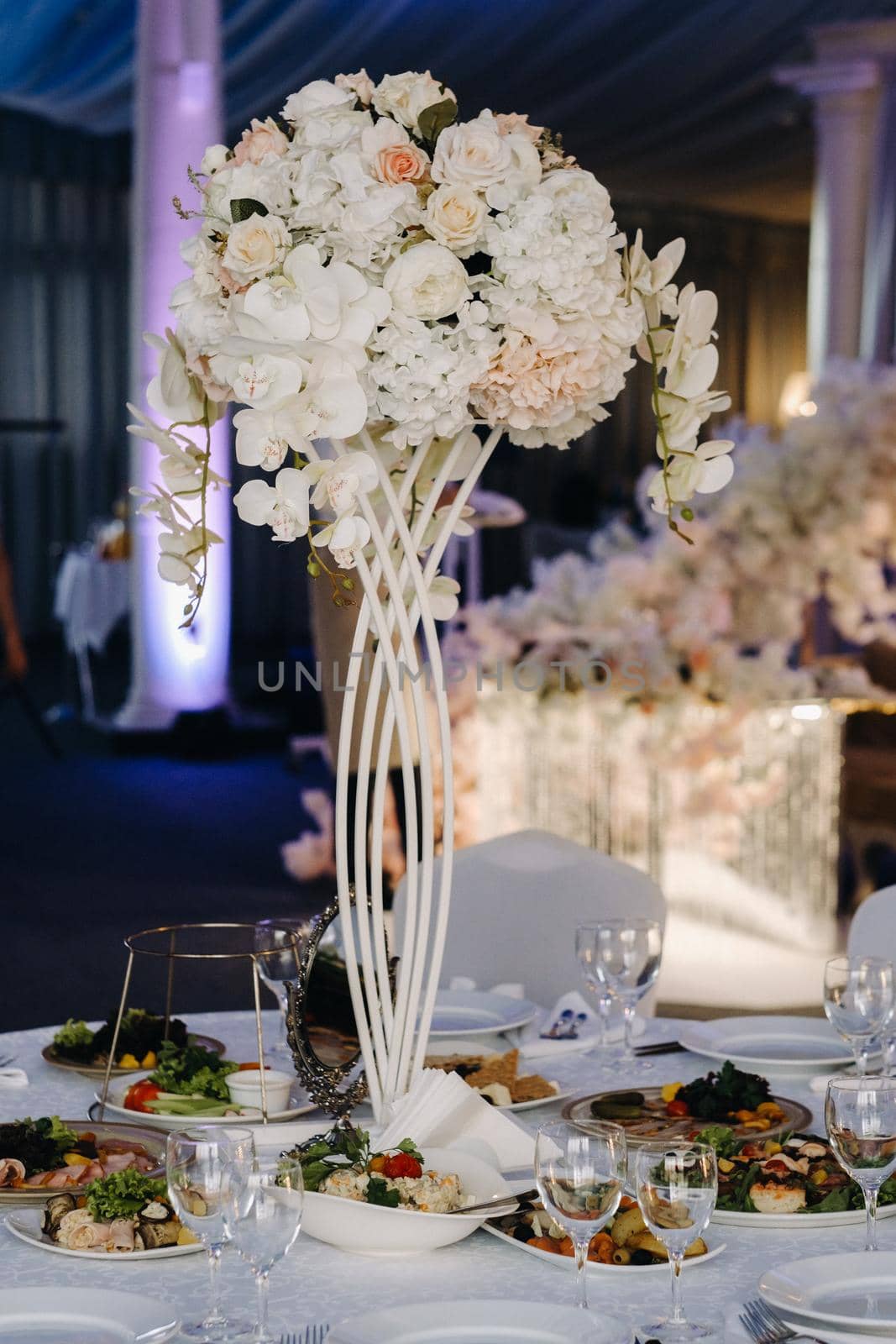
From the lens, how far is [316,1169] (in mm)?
1442

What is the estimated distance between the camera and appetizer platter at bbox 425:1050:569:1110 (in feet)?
6.01

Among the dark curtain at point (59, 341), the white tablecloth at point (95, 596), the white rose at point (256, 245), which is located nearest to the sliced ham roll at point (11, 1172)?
the white rose at point (256, 245)

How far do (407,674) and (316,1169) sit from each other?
451 millimetres

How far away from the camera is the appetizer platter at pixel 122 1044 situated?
2.00 meters

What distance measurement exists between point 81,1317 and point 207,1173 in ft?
0.62

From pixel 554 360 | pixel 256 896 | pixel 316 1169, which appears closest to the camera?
pixel 316 1169

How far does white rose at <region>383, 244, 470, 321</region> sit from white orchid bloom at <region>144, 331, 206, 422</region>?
0.72 feet

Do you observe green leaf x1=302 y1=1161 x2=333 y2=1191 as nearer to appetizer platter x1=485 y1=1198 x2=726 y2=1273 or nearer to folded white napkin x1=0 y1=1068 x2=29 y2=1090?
appetizer platter x1=485 y1=1198 x2=726 y2=1273

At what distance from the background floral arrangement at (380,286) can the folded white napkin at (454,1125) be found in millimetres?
476

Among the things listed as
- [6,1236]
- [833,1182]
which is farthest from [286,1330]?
[833,1182]

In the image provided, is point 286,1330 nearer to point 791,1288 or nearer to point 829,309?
point 791,1288

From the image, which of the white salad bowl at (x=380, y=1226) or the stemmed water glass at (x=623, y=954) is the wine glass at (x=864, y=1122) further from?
the stemmed water glass at (x=623, y=954)

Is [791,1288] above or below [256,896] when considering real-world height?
above

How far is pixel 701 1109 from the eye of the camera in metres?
1.76
